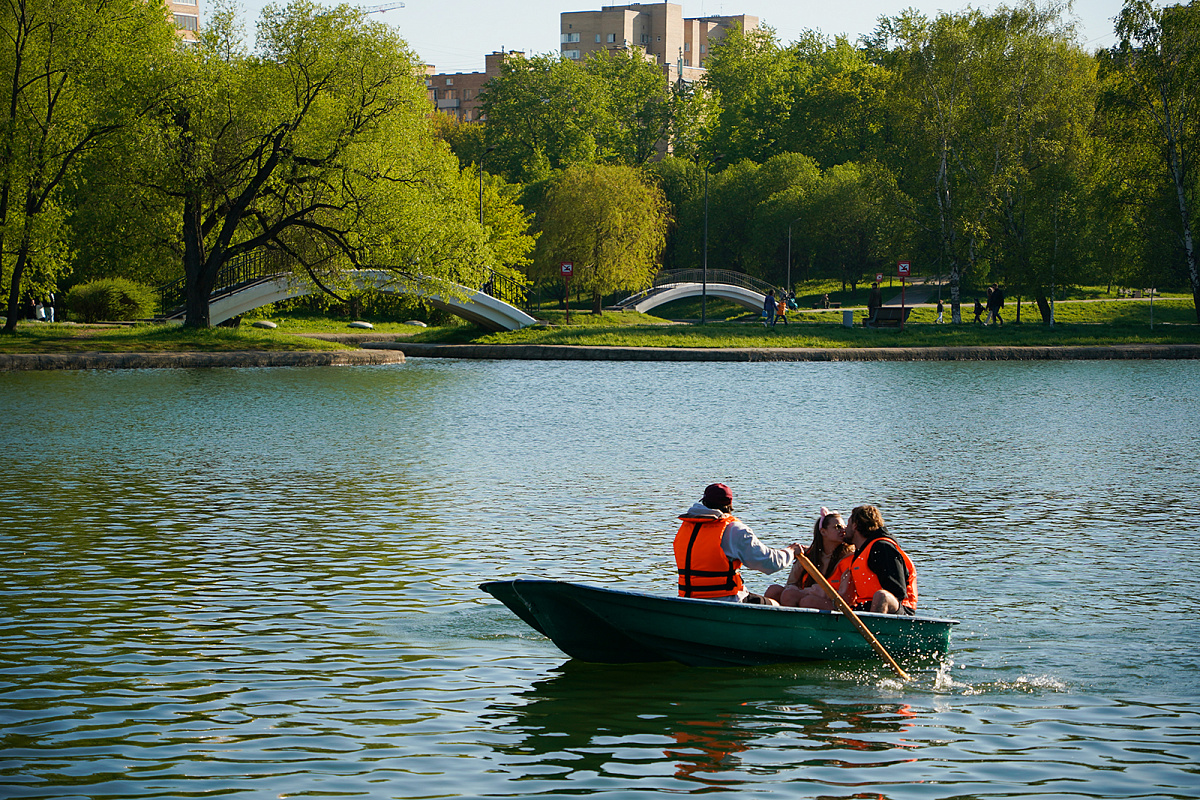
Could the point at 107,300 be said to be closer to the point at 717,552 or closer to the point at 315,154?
the point at 315,154

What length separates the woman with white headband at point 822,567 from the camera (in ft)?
33.6

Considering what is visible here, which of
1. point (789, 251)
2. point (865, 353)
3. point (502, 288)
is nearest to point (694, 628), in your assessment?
point (865, 353)

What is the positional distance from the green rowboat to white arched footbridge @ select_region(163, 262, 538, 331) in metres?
37.8

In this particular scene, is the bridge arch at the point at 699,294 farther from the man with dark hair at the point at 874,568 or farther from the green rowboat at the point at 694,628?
the green rowboat at the point at 694,628

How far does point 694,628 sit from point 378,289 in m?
41.4

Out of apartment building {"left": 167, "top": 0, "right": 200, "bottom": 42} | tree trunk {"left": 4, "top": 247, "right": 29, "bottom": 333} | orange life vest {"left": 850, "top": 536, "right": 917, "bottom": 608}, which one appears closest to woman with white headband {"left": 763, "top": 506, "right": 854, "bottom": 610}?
orange life vest {"left": 850, "top": 536, "right": 917, "bottom": 608}

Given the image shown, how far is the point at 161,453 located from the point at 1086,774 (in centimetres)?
1795

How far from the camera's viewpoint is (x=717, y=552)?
9.78m

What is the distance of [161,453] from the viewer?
22.4 meters

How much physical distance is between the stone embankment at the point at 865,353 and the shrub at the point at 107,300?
54.8 feet

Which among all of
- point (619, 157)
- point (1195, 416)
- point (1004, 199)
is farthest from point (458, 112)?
point (1195, 416)

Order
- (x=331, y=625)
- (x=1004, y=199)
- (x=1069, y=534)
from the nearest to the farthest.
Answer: (x=331, y=625)
(x=1069, y=534)
(x=1004, y=199)

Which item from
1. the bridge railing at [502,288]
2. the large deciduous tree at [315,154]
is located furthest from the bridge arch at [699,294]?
the large deciduous tree at [315,154]

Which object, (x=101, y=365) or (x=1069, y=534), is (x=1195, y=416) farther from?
(x=101, y=365)
